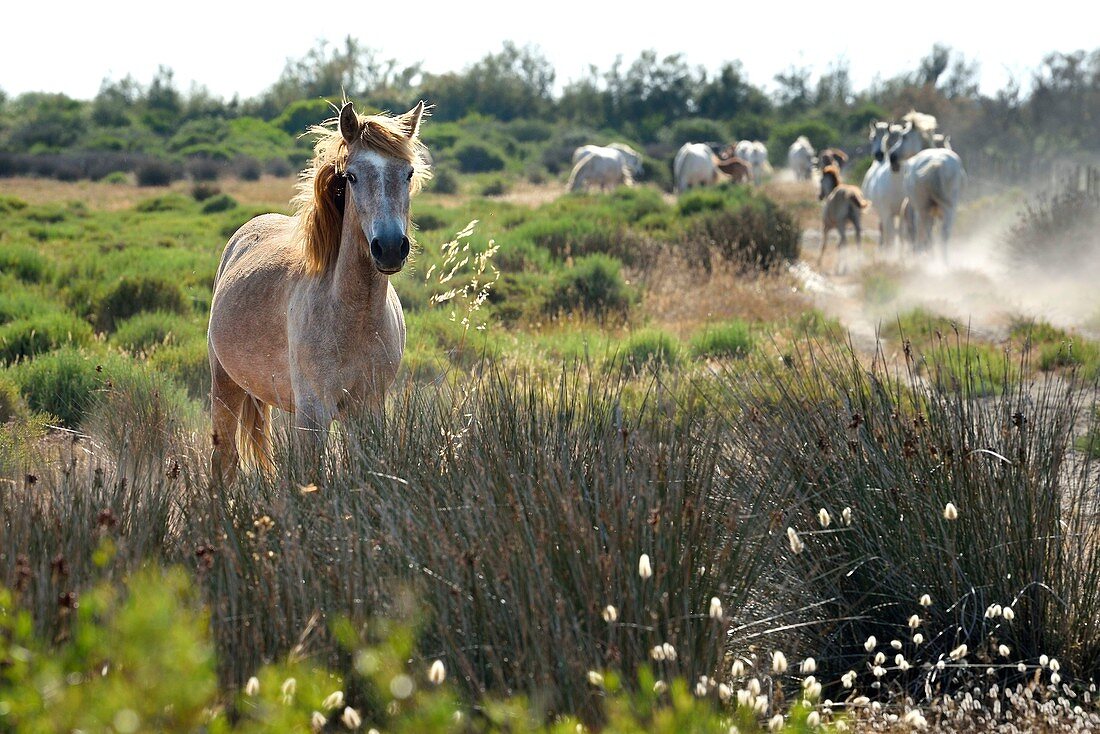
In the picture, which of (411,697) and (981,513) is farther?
(981,513)

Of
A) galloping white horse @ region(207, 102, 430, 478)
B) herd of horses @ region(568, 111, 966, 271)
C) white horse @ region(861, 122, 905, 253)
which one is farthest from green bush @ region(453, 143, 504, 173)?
galloping white horse @ region(207, 102, 430, 478)

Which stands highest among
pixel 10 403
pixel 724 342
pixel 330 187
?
pixel 330 187

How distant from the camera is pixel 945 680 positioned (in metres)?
3.40

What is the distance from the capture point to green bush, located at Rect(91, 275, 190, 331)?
11.2m

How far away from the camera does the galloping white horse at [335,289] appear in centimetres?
465

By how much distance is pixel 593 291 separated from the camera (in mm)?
12352

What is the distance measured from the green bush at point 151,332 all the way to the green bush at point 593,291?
12.6 ft

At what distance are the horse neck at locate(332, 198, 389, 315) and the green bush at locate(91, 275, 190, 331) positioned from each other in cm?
670

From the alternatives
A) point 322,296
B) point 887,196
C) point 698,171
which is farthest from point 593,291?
point 698,171

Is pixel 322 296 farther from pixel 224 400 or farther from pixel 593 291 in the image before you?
pixel 593 291

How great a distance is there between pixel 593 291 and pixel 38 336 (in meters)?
5.67

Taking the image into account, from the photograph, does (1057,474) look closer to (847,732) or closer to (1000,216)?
(847,732)

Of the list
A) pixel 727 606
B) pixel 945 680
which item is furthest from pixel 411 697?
pixel 945 680

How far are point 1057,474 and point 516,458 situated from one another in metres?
1.80
